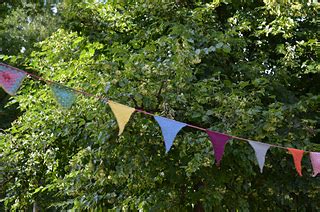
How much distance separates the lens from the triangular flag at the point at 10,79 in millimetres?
2742

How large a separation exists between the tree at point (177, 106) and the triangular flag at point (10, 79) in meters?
0.85

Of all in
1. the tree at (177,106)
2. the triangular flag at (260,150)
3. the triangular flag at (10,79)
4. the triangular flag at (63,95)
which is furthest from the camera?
the tree at (177,106)

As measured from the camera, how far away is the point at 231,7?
486 centimetres

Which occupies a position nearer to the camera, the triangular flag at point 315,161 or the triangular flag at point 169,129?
the triangular flag at point 169,129

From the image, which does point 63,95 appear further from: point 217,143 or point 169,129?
point 217,143

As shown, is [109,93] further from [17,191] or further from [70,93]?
[17,191]

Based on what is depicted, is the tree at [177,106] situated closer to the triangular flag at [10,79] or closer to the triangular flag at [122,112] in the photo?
the triangular flag at [122,112]

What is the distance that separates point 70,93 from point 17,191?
105 inches

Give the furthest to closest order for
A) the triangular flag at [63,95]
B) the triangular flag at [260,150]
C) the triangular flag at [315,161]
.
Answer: the triangular flag at [315,161] → the triangular flag at [260,150] → the triangular flag at [63,95]

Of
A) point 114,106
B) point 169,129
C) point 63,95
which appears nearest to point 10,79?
point 63,95

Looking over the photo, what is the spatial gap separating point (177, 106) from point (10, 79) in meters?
1.35

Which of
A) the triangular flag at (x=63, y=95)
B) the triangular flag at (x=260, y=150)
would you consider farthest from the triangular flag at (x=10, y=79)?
the triangular flag at (x=260, y=150)

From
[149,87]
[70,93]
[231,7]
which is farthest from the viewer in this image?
[231,7]

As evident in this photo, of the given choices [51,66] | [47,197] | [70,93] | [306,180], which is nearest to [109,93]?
[70,93]
